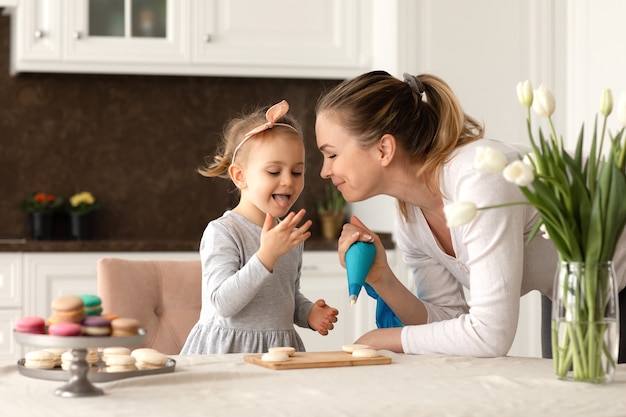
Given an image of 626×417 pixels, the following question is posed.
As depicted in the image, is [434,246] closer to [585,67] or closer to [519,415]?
[519,415]

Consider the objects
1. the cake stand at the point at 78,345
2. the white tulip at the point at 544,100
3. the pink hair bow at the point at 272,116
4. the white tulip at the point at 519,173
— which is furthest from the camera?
the pink hair bow at the point at 272,116

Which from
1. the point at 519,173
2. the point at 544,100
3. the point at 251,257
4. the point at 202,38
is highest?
the point at 202,38

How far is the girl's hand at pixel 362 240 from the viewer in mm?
Result: 1798

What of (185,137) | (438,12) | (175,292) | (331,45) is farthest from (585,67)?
(175,292)

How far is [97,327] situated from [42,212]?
281 centimetres

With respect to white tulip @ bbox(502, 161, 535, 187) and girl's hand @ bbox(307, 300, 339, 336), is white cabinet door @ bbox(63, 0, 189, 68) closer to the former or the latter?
girl's hand @ bbox(307, 300, 339, 336)

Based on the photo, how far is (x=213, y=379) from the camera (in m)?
1.35

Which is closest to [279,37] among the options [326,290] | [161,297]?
[326,290]

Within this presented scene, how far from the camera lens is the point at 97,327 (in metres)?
1.14

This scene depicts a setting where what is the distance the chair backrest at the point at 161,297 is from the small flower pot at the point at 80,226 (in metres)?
1.81

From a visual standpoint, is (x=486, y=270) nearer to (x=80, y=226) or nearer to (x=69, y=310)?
(x=69, y=310)

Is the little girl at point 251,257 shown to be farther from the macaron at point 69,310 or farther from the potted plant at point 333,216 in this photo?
the potted plant at point 333,216

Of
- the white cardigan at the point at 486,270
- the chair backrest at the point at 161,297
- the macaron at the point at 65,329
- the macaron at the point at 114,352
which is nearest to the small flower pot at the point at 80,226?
the chair backrest at the point at 161,297

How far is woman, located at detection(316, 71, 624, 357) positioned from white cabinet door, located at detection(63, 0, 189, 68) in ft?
6.02
